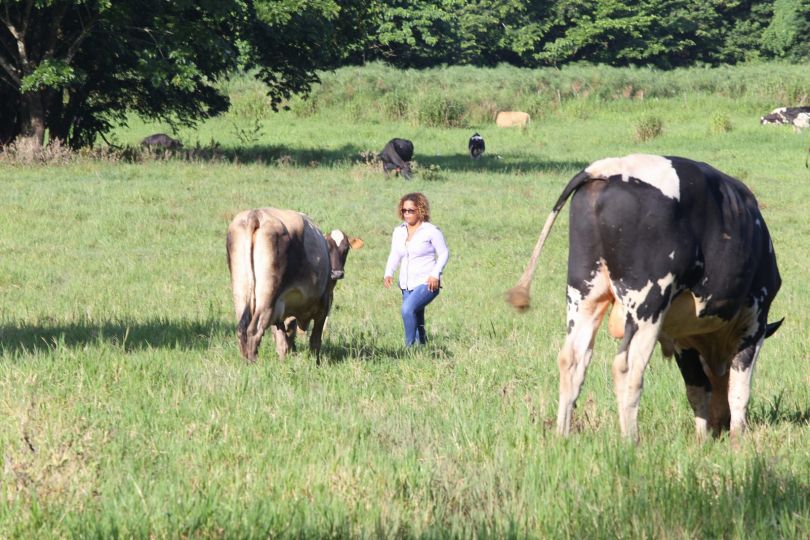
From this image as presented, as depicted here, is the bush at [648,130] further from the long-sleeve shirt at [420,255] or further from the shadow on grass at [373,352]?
the shadow on grass at [373,352]

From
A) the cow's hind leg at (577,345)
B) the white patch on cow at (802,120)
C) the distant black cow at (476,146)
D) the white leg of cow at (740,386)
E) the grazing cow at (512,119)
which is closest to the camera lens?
the cow's hind leg at (577,345)

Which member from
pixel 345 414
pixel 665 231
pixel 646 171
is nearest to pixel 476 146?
pixel 345 414

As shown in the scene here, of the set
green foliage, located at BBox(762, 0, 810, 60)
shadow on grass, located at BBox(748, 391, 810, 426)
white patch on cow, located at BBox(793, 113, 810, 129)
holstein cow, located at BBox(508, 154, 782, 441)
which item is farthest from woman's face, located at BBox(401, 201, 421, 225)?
green foliage, located at BBox(762, 0, 810, 60)

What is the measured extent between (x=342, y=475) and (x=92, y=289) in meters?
9.30

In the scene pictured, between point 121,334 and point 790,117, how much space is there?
36.2 metres

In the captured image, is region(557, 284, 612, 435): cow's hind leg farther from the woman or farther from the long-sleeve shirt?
the long-sleeve shirt

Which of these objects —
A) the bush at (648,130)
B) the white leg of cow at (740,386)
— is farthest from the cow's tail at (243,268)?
the bush at (648,130)

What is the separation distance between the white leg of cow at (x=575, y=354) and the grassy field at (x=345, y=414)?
17 cm

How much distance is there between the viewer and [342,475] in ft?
16.9

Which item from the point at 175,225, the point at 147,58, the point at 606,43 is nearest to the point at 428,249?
the point at 175,225

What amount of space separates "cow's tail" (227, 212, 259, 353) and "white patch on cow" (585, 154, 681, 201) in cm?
350

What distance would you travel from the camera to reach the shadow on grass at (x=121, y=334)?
9.48 meters

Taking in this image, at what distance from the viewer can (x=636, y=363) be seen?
20.3ft

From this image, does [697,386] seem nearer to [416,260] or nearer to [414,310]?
[414,310]
